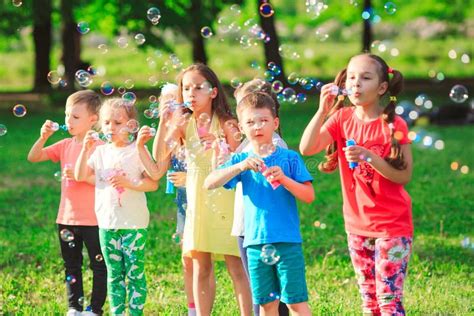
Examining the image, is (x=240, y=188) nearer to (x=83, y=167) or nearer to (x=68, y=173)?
(x=83, y=167)

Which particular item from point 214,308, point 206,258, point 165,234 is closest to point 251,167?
point 206,258

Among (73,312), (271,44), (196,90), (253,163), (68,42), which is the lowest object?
(73,312)

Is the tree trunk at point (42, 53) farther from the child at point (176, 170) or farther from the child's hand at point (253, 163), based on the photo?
the child's hand at point (253, 163)

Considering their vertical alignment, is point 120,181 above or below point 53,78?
below

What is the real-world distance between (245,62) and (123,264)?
114ft

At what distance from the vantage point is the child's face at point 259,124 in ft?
15.5

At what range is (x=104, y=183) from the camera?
548 centimetres

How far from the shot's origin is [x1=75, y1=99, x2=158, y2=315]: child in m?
5.39

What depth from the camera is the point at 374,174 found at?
16.2ft

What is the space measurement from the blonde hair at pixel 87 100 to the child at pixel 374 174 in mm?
1340

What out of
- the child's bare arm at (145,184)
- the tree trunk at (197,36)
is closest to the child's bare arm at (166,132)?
the child's bare arm at (145,184)

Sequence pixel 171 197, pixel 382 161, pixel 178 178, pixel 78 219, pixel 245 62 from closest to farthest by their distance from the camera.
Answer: pixel 382 161, pixel 178 178, pixel 78 219, pixel 171 197, pixel 245 62

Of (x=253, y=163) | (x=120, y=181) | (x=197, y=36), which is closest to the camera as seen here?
(x=253, y=163)

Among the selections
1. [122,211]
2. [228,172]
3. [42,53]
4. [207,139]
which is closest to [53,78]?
[122,211]
